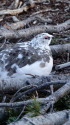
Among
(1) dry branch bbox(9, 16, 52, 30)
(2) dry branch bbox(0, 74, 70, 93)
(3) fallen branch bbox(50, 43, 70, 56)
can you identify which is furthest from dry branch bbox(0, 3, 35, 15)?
(2) dry branch bbox(0, 74, 70, 93)

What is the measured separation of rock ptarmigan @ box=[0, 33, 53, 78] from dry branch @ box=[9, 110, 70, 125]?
135cm

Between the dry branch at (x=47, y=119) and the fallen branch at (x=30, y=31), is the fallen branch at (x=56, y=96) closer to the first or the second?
the dry branch at (x=47, y=119)

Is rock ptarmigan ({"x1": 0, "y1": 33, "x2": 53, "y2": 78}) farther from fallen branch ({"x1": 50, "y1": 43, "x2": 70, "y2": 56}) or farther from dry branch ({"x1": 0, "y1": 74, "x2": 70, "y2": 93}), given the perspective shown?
fallen branch ({"x1": 50, "y1": 43, "x2": 70, "y2": 56})

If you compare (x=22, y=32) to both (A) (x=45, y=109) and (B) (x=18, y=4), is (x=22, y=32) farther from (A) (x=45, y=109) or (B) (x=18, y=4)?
(A) (x=45, y=109)

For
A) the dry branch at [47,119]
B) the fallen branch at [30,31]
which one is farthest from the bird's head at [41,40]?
the dry branch at [47,119]

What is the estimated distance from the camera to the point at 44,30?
6473mm

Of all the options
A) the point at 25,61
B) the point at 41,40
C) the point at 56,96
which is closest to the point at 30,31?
the point at 41,40

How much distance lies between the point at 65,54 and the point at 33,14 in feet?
8.48

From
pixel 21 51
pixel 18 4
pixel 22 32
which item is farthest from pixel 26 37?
pixel 18 4

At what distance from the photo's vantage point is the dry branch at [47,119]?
2835mm

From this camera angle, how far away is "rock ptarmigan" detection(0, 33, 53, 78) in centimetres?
444

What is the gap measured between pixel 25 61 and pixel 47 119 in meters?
1.66

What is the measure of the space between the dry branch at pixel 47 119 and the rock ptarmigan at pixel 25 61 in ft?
4.44

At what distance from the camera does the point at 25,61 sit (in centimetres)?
451
